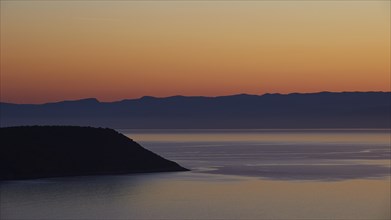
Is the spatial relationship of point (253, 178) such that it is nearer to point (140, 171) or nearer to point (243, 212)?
point (140, 171)

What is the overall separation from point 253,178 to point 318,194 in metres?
16.1

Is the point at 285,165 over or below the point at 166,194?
over

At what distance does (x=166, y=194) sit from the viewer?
198ft

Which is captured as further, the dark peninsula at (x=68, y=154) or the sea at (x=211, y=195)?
the dark peninsula at (x=68, y=154)

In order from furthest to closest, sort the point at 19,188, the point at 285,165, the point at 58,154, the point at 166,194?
the point at 285,165 → the point at 58,154 → the point at 19,188 → the point at 166,194

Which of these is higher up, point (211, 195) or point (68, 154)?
point (68, 154)

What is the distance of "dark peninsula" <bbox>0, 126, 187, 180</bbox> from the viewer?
79.1 m

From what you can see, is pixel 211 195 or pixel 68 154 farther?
pixel 68 154

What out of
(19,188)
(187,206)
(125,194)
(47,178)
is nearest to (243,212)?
(187,206)

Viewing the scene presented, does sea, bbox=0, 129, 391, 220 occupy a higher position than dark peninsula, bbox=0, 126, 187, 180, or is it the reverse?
dark peninsula, bbox=0, 126, 187, 180

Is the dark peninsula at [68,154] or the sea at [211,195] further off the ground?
the dark peninsula at [68,154]

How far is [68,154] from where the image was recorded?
83.5 m

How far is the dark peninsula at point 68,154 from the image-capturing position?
79.1 m

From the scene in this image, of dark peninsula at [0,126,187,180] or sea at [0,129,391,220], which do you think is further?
dark peninsula at [0,126,187,180]
